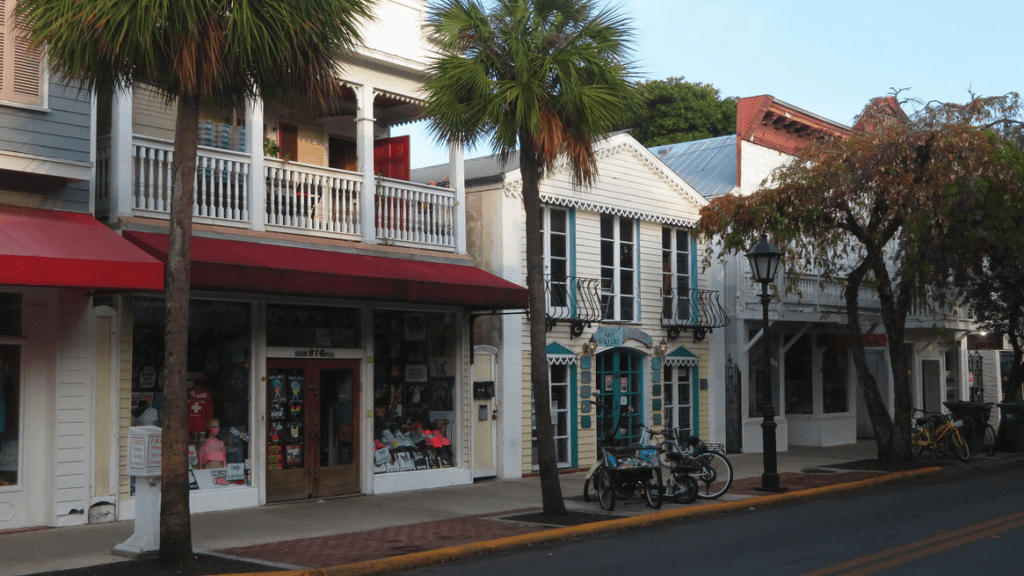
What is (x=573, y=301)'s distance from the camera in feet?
62.6

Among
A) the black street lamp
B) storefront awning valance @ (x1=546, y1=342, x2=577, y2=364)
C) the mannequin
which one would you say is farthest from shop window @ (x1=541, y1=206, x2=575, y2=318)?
the mannequin

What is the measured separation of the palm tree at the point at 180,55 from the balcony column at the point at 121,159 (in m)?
2.80

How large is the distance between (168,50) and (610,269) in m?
12.4

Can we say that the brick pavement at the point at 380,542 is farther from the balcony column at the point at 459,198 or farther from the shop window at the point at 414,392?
the balcony column at the point at 459,198

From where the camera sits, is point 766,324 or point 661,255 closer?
point 766,324

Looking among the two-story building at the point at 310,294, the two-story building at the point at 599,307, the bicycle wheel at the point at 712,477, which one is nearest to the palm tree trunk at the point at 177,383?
the two-story building at the point at 310,294

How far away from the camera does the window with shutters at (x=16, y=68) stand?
11.8 m

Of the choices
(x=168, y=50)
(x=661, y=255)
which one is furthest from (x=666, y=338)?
(x=168, y=50)

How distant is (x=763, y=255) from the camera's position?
1636 cm

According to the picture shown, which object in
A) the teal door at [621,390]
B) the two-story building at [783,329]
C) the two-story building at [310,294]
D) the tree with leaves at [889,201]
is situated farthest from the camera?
the two-story building at [783,329]

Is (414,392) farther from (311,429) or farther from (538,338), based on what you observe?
(538,338)

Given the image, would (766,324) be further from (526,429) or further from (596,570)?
(596,570)

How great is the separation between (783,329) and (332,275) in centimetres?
1443

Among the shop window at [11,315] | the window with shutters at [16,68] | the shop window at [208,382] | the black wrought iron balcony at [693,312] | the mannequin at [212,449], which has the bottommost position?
the mannequin at [212,449]
